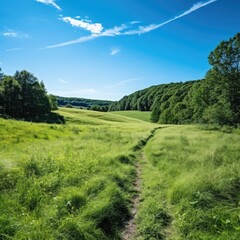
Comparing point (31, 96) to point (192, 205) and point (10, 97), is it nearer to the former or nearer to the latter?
point (10, 97)

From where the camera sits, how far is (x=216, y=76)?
1527 inches

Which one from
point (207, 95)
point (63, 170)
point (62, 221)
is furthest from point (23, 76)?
point (62, 221)

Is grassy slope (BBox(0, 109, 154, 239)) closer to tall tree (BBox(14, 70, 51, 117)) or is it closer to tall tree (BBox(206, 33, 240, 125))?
tall tree (BBox(206, 33, 240, 125))

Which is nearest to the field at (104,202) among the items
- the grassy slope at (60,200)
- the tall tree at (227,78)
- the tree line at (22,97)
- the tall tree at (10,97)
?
the grassy slope at (60,200)

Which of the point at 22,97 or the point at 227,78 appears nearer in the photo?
the point at 227,78

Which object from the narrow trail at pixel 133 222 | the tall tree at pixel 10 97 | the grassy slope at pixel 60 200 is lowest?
the narrow trail at pixel 133 222

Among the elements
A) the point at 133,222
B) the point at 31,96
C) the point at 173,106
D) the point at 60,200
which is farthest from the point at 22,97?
the point at 133,222

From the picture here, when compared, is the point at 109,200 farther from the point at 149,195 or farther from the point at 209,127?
the point at 209,127

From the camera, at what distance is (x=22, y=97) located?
54969 millimetres

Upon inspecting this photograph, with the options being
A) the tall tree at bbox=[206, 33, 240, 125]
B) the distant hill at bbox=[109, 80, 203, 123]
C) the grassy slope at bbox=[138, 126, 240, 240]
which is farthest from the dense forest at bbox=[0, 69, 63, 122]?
the grassy slope at bbox=[138, 126, 240, 240]

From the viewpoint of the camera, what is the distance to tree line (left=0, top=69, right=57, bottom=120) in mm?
53281

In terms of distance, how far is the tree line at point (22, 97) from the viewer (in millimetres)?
53281

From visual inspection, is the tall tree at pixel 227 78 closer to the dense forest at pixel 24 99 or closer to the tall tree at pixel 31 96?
the dense forest at pixel 24 99

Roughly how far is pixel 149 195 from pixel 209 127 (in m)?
34.0
